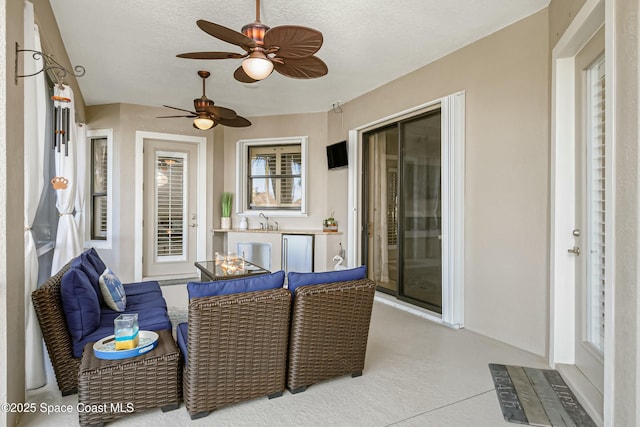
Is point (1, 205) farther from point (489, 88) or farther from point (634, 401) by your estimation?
point (489, 88)

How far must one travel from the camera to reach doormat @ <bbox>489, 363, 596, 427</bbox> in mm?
2127

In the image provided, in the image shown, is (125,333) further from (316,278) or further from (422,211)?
(422,211)

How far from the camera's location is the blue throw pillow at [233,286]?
6.58 feet

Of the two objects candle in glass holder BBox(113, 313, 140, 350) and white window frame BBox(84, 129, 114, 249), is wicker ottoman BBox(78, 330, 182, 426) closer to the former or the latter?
candle in glass holder BBox(113, 313, 140, 350)

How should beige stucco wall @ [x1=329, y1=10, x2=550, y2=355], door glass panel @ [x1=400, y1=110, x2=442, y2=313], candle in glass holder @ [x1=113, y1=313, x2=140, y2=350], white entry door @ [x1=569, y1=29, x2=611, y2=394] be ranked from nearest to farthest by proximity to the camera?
candle in glass holder @ [x1=113, y1=313, x2=140, y2=350], white entry door @ [x1=569, y1=29, x2=611, y2=394], beige stucco wall @ [x1=329, y1=10, x2=550, y2=355], door glass panel @ [x1=400, y1=110, x2=442, y2=313]

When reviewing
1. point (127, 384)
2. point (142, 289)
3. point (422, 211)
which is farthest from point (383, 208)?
point (127, 384)

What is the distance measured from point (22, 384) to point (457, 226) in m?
3.71

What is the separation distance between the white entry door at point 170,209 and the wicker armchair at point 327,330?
15.0 feet

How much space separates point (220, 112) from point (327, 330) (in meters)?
2.88

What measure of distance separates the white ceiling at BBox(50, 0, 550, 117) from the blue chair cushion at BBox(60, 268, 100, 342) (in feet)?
7.55

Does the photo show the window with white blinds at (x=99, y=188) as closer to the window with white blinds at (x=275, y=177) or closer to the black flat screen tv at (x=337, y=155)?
the window with white blinds at (x=275, y=177)

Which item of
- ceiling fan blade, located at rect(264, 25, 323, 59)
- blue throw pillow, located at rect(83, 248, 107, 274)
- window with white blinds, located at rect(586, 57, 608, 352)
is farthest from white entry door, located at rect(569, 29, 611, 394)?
blue throw pillow, located at rect(83, 248, 107, 274)

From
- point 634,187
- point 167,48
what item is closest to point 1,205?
point 167,48

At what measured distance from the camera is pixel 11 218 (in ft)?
6.47
